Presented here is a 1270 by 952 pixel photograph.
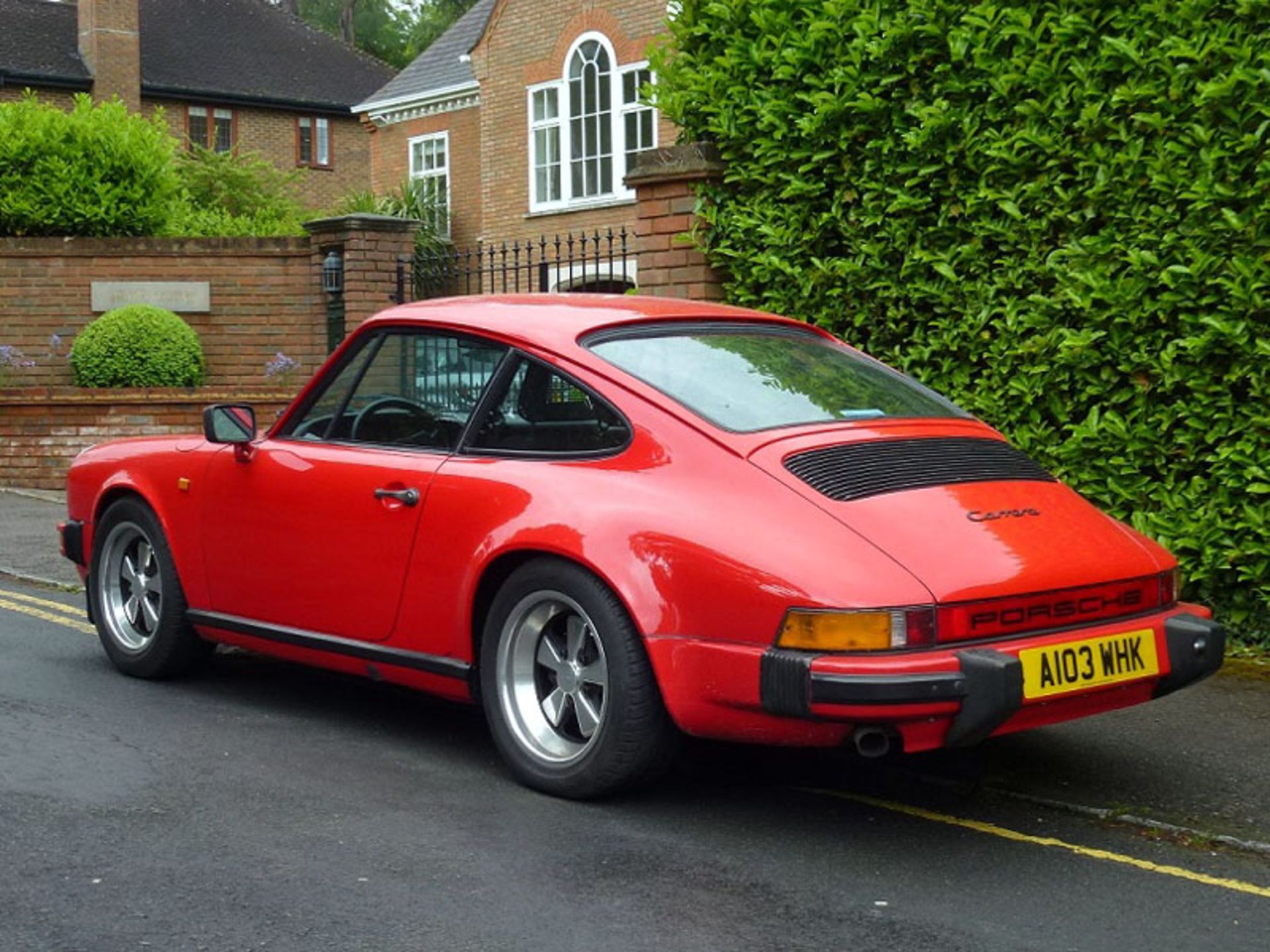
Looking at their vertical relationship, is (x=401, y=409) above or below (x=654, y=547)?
above

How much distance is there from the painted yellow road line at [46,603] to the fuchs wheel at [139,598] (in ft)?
5.29

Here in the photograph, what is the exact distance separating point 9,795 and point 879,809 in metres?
2.64

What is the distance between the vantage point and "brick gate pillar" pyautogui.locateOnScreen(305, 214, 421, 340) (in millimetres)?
16766

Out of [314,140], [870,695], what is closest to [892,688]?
[870,695]

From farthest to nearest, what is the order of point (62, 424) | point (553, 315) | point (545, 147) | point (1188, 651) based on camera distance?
point (545, 147)
point (62, 424)
point (553, 315)
point (1188, 651)

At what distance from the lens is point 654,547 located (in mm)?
4926

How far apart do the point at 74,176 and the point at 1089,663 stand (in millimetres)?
16134

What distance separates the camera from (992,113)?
8133 mm

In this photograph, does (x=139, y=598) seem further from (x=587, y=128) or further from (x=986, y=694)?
(x=587, y=128)

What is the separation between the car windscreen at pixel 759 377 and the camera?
543cm

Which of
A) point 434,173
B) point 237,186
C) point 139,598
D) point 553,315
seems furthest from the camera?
point 434,173

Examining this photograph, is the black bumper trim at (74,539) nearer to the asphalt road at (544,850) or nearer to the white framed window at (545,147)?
the asphalt road at (544,850)

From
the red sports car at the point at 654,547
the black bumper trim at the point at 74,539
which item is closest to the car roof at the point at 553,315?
the red sports car at the point at 654,547

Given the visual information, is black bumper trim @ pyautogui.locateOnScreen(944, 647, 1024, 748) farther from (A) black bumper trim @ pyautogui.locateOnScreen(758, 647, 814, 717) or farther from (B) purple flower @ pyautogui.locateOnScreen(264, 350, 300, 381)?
(B) purple flower @ pyautogui.locateOnScreen(264, 350, 300, 381)
